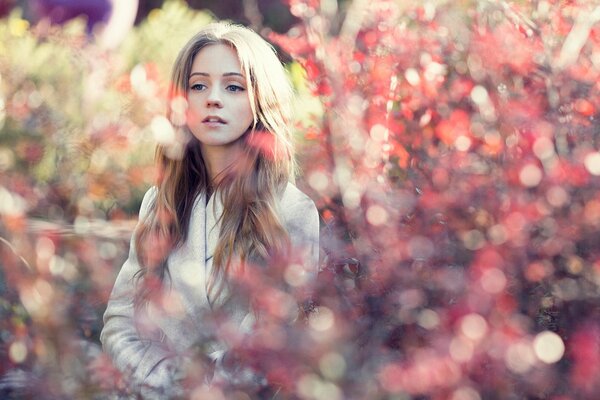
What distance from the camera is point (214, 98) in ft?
7.55

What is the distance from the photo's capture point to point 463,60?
3092 millimetres

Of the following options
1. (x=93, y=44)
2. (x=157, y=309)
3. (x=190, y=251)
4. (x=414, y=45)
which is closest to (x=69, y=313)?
(x=157, y=309)

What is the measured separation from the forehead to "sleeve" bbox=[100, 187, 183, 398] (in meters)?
0.43

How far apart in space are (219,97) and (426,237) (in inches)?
29.6

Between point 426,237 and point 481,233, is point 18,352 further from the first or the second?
point 481,233

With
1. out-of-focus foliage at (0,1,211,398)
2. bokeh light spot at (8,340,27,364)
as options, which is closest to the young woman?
bokeh light spot at (8,340,27,364)

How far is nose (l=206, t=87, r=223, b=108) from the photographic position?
2.30 m

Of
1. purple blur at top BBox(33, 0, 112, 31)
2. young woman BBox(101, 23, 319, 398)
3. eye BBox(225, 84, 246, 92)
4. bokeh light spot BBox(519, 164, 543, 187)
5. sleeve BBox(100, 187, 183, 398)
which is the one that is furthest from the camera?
purple blur at top BBox(33, 0, 112, 31)

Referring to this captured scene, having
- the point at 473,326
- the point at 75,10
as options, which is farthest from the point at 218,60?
the point at 75,10

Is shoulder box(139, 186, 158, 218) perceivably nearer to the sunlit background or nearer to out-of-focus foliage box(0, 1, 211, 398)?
the sunlit background

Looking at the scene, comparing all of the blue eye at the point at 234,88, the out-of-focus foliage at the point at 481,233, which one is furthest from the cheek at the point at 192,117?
the out-of-focus foliage at the point at 481,233

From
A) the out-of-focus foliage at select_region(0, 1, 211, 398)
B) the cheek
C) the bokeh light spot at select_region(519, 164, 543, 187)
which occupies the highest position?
the bokeh light spot at select_region(519, 164, 543, 187)

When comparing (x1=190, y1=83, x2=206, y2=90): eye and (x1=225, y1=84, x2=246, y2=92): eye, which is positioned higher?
(x1=225, y1=84, x2=246, y2=92): eye

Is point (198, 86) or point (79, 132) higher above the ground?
point (198, 86)
